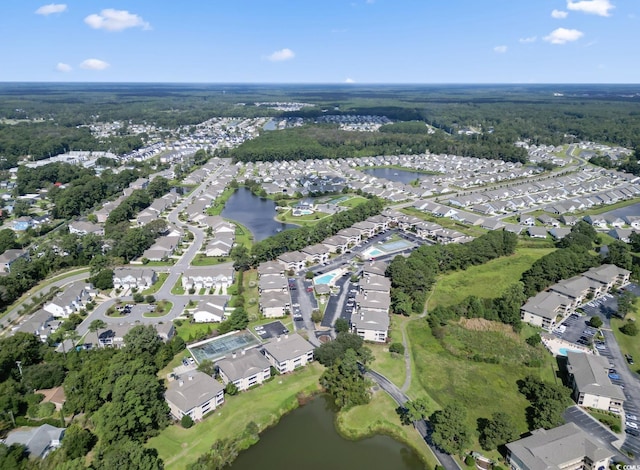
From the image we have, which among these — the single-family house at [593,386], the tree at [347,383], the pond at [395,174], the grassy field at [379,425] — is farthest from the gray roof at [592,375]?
the pond at [395,174]

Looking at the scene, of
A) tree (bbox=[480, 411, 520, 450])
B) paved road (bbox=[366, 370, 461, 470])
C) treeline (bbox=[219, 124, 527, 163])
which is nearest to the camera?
paved road (bbox=[366, 370, 461, 470])

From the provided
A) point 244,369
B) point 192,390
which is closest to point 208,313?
point 244,369

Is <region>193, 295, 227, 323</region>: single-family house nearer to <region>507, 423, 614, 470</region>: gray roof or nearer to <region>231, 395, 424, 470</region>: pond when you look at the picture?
<region>231, 395, 424, 470</region>: pond

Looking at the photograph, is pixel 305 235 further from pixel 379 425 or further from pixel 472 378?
pixel 379 425

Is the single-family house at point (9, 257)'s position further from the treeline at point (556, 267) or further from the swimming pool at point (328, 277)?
the treeline at point (556, 267)

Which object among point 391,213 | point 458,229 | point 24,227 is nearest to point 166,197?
point 24,227

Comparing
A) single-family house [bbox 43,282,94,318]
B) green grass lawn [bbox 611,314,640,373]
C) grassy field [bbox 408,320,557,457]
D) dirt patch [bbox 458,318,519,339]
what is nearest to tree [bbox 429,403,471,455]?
grassy field [bbox 408,320,557,457]
